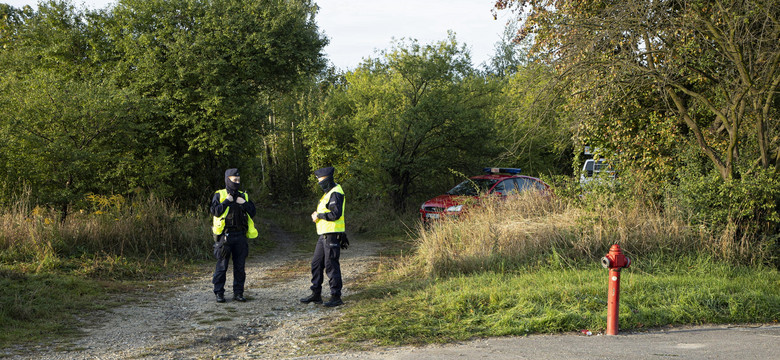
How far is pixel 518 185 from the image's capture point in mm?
15500

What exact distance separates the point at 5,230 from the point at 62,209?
237 cm

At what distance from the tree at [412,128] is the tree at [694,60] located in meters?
7.48

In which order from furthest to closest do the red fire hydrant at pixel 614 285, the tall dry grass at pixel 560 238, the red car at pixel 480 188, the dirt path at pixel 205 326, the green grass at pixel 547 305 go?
the red car at pixel 480 188 → the tall dry grass at pixel 560 238 → the green grass at pixel 547 305 → the red fire hydrant at pixel 614 285 → the dirt path at pixel 205 326

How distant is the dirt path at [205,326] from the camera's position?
5.78m

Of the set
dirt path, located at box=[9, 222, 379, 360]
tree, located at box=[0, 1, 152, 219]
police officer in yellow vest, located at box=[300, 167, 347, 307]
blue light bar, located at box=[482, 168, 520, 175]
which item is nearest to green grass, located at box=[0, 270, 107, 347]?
dirt path, located at box=[9, 222, 379, 360]

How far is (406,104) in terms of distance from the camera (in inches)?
785

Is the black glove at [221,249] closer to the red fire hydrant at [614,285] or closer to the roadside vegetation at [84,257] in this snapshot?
the roadside vegetation at [84,257]

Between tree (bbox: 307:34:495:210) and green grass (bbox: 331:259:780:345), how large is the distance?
10777 mm

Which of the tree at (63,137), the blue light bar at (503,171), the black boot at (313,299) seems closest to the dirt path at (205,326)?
the black boot at (313,299)

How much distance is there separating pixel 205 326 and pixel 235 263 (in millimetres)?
1628

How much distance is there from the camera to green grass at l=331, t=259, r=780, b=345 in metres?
6.41

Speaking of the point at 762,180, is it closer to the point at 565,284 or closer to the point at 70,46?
the point at 565,284

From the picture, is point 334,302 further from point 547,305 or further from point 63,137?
point 63,137

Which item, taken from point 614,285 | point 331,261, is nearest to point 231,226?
point 331,261
